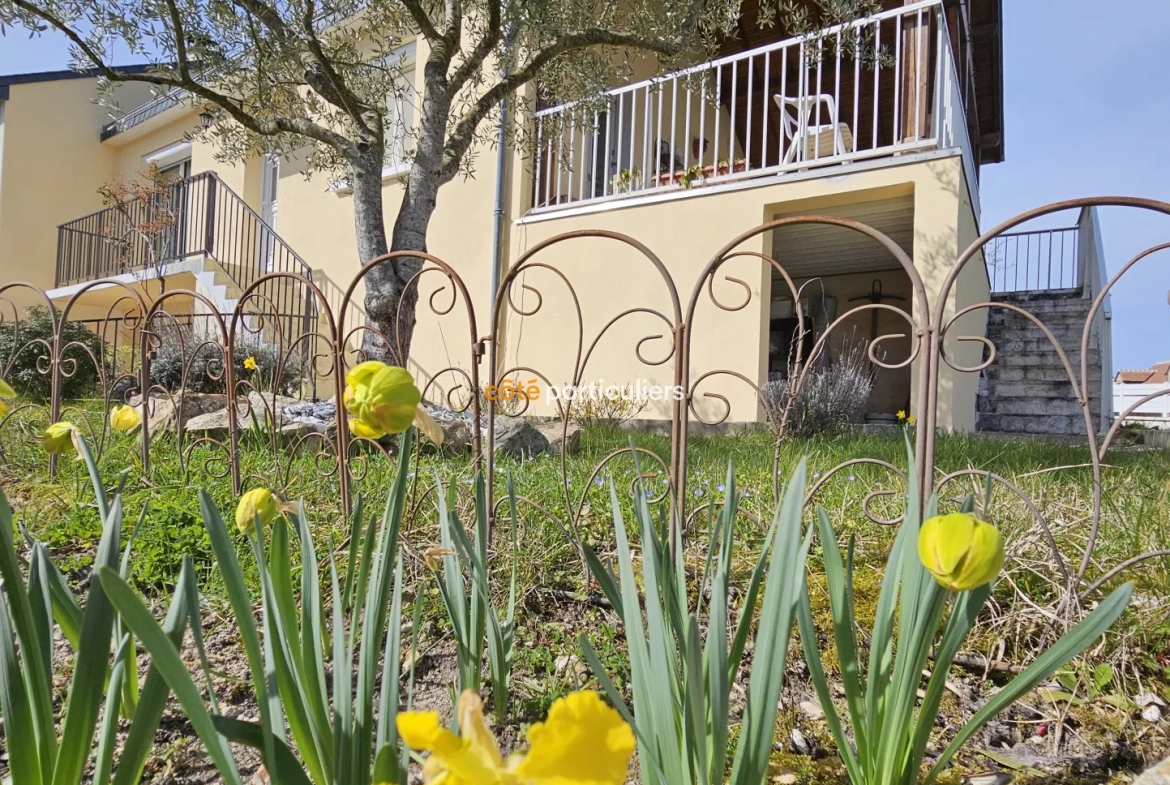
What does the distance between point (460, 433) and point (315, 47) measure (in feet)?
7.67

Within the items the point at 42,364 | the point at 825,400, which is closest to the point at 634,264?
the point at 825,400

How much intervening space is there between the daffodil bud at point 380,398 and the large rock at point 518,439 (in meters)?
3.02

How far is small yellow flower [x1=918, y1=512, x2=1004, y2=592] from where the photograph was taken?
0.55m

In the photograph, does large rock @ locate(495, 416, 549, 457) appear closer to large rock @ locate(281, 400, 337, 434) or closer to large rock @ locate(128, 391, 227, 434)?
large rock @ locate(281, 400, 337, 434)

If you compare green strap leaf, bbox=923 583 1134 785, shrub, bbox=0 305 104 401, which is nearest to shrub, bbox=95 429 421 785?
green strap leaf, bbox=923 583 1134 785

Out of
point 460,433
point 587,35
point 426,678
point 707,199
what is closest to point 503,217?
point 707,199

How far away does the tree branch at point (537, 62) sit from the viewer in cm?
387

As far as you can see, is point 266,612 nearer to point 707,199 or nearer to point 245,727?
point 245,727

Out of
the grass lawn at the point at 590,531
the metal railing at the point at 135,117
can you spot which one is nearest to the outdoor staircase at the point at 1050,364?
the grass lawn at the point at 590,531

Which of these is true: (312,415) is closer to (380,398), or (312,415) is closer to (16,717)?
(16,717)

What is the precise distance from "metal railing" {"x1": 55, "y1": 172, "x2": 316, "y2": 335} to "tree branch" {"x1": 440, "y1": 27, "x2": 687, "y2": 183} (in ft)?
14.5

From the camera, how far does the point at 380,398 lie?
0.63 meters

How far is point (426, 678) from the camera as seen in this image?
1268mm

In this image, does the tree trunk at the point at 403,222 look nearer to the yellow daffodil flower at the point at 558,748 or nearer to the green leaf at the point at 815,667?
the green leaf at the point at 815,667
